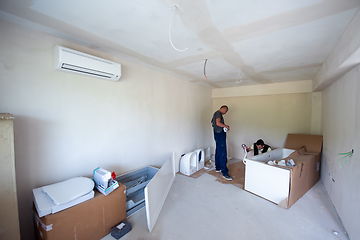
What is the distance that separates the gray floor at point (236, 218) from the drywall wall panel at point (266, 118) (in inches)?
61.2

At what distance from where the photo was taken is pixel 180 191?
2.60 m

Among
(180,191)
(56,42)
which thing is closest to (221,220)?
(180,191)

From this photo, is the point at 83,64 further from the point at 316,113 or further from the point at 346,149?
the point at 316,113

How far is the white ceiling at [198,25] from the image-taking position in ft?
3.55

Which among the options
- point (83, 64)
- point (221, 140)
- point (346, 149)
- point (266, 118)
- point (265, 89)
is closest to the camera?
point (83, 64)

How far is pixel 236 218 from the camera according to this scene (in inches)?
76.0

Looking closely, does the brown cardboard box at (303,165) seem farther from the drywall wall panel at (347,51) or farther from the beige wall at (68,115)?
the beige wall at (68,115)

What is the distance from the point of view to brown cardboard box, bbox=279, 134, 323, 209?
2.16m

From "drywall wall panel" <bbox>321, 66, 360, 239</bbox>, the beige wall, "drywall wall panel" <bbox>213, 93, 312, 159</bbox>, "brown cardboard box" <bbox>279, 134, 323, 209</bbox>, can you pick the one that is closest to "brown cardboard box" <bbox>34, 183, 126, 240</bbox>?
the beige wall

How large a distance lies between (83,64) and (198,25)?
1.31 m

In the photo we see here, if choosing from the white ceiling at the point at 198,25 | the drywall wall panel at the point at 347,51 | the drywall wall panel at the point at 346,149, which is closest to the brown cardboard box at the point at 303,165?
the drywall wall panel at the point at 346,149

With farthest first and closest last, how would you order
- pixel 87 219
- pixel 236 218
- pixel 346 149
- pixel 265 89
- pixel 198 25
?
pixel 265 89 < pixel 236 218 < pixel 346 149 < pixel 87 219 < pixel 198 25

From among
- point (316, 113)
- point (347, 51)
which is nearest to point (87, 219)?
point (347, 51)

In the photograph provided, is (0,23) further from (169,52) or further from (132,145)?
(132,145)
